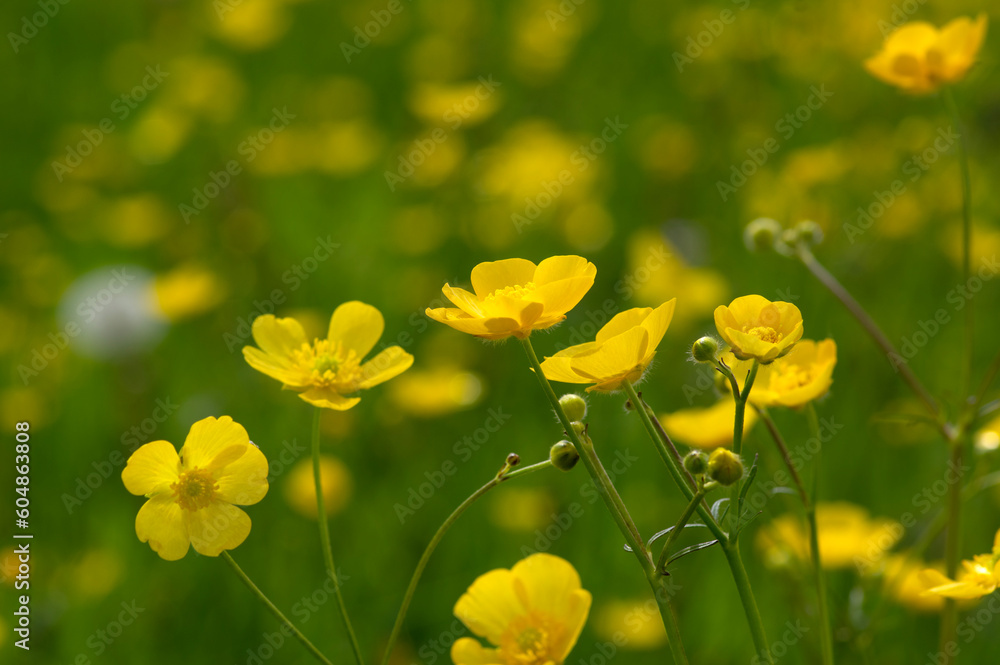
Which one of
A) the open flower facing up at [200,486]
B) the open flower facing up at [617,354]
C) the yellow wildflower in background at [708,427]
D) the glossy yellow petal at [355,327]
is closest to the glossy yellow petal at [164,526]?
the open flower facing up at [200,486]

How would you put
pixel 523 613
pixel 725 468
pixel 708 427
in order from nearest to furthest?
1. pixel 725 468
2. pixel 523 613
3. pixel 708 427

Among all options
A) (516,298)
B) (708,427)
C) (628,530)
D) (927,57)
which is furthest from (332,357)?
(927,57)

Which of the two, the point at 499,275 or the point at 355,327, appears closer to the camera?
the point at 499,275

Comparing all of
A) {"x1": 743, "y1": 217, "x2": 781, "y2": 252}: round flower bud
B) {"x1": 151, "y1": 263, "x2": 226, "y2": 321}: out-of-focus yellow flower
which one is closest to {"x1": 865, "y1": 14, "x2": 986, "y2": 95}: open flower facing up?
{"x1": 743, "y1": 217, "x2": 781, "y2": 252}: round flower bud

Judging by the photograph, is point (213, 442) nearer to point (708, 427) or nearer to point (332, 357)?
point (332, 357)

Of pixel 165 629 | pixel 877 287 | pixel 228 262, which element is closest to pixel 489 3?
pixel 228 262

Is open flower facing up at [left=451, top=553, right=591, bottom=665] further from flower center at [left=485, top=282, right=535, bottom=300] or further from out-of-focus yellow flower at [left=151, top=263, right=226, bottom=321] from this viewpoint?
out-of-focus yellow flower at [left=151, top=263, right=226, bottom=321]
